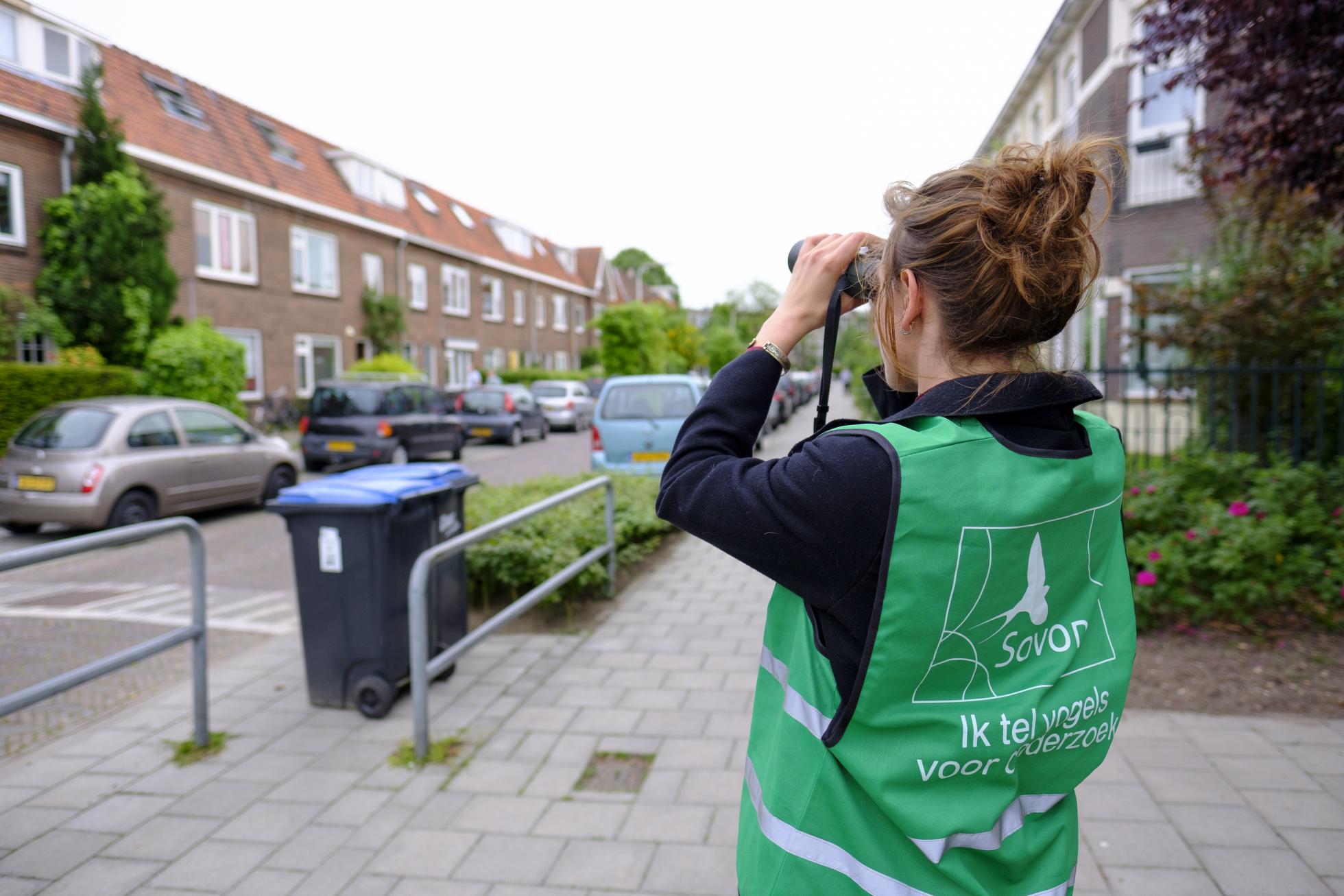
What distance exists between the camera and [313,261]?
23.9 meters

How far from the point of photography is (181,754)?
12.3ft

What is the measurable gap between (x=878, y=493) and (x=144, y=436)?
1012 cm

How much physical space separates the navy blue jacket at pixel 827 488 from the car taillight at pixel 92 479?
924 centimetres

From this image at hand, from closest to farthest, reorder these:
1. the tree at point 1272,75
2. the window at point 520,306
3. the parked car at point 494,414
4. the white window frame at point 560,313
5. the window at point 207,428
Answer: the tree at point 1272,75
the window at point 207,428
the parked car at point 494,414
the window at point 520,306
the white window frame at point 560,313

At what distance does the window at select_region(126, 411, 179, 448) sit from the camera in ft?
30.6

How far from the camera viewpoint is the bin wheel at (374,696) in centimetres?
410

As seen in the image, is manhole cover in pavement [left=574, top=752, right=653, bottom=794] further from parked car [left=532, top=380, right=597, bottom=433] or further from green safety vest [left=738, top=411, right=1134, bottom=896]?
parked car [left=532, top=380, right=597, bottom=433]

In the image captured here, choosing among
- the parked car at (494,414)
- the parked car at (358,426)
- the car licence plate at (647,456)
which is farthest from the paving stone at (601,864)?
the parked car at (494,414)

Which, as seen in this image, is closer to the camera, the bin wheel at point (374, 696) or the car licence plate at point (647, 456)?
the bin wheel at point (374, 696)

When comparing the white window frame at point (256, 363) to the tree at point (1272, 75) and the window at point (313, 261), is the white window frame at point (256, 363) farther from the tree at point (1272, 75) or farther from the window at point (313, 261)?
the tree at point (1272, 75)

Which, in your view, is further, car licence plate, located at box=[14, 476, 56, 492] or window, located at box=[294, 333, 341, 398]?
window, located at box=[294, 333, 341, 398]

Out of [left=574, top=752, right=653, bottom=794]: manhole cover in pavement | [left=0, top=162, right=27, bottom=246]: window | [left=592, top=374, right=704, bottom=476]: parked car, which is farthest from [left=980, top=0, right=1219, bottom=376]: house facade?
[left=0, top=162, right=27, bottom=246]: window

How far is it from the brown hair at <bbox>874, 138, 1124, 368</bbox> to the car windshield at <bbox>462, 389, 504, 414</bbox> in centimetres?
2022

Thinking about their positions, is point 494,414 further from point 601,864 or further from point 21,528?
point 601,864
